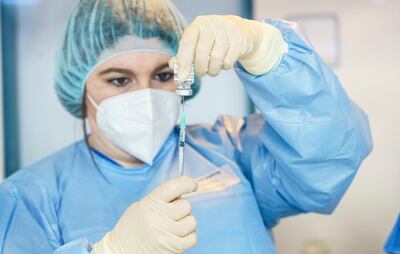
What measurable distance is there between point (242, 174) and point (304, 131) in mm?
250

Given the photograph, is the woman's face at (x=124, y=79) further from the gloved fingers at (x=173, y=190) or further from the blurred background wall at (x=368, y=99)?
the blurred background wall at (x=368, y=99)

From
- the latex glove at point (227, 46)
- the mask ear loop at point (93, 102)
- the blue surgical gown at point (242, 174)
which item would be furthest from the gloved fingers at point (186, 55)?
the mask ear loop at point (93, 102)

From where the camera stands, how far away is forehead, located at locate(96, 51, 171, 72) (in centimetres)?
109

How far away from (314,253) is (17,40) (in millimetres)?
1205

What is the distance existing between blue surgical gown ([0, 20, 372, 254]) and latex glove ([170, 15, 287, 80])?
0.03 metres

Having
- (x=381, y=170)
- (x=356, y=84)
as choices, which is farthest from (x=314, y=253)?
(x=356, y=84)

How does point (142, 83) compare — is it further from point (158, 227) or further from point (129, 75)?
point (158, 227)

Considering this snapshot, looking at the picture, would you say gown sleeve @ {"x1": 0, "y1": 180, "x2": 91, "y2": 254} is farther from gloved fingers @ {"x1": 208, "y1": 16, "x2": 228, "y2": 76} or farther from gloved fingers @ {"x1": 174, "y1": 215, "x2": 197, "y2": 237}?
gloved fingers @ {"x1": 208, "y1": 16, "x2": 228, "y2": 76}

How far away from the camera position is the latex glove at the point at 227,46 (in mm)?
784

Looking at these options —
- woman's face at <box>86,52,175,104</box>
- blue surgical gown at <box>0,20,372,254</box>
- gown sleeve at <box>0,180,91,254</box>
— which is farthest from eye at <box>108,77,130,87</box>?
gown sleeve at <box>0,180,91,254</box>

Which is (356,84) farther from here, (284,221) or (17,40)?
(17,40)

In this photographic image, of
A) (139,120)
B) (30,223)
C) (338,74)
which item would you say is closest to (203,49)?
(139,120)

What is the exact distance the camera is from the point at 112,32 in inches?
43.1

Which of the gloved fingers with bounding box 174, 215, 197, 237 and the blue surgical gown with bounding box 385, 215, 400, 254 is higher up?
the gloved fingers with bounding box 174, 215, 197, 237
